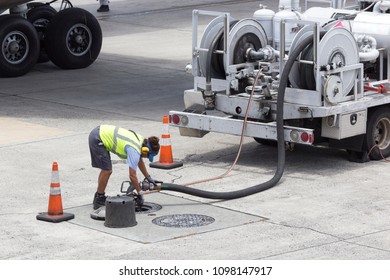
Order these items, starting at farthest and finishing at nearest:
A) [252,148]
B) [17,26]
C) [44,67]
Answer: [44,67] → [17,26] → [252,148]

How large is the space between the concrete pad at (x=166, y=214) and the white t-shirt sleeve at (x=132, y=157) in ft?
2.01

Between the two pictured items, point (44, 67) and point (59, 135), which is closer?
point (59, 135)

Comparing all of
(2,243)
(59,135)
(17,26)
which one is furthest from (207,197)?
(17,26)

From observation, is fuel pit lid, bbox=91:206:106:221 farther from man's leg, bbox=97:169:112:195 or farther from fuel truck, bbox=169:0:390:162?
fuel truck, bbox=169:0:390:162

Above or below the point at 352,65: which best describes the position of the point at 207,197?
below

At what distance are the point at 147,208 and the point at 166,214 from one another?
287mm

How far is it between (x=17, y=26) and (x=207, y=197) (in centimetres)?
999

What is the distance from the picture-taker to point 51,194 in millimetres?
12023

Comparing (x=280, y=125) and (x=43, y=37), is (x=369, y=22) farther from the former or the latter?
(x=43, y=37)

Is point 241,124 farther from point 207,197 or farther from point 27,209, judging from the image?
point 27,209

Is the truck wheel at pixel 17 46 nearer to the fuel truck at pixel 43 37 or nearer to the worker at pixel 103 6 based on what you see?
the fuel truck at pixel 43 37

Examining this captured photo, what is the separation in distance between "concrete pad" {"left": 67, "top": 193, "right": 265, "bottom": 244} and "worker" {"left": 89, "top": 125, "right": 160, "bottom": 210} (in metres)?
0.29

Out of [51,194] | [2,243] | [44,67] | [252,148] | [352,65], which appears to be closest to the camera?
[2,243]

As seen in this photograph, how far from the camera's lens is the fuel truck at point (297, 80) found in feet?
44.9
